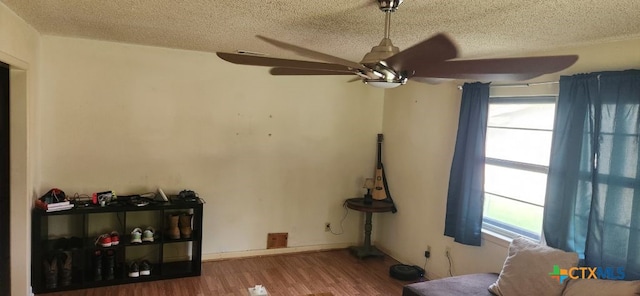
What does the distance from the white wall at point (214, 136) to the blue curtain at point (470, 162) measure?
4.68 ft

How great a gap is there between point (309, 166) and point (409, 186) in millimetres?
1135

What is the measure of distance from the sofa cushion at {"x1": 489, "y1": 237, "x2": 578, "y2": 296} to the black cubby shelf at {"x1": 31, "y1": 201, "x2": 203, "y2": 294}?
8.60 ft

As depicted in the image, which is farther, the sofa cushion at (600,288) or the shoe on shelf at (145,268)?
the shoe on shelf at (145,268)

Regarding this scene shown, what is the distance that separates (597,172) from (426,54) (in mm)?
1846

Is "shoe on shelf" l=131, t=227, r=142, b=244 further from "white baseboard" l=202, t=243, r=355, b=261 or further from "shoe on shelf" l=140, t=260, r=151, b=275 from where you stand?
"white baseboard" l=202, t=243, r=355, b=261

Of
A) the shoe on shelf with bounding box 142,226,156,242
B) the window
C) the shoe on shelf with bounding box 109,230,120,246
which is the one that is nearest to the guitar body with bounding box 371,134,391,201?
the window

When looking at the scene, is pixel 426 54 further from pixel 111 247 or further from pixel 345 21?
pixel 111 247

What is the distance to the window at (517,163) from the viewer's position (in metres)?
3.06

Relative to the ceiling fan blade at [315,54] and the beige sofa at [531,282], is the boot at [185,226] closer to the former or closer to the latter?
the beige sofa at [531,282]

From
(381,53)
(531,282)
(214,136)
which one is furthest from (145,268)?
(531,282)

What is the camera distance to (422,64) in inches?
62.9

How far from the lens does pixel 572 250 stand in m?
2.69

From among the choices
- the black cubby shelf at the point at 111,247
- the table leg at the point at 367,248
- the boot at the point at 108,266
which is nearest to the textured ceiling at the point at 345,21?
the black cubby shelf at the point at 111,247

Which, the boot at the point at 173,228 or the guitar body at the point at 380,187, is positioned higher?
the guitar body at the point at 380,187
